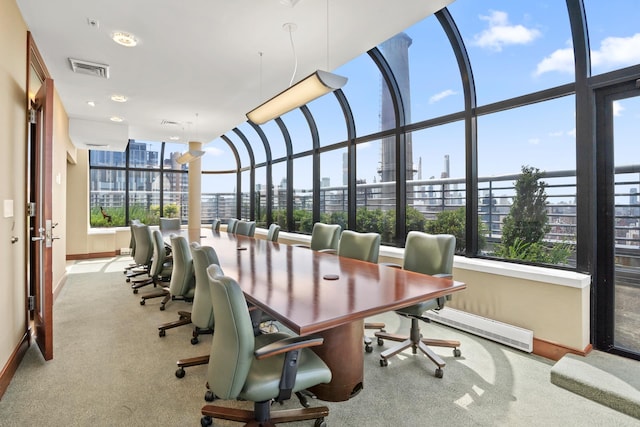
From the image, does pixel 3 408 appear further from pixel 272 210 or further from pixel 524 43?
pixel 272 210

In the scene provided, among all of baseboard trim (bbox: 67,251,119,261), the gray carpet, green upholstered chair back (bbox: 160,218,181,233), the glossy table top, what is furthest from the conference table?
baseboard trim (bbox: 67,251,119,261)

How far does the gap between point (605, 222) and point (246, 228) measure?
5.30 metres

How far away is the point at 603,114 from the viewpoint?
9.23 ft

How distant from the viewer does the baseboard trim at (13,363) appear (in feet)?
7.72

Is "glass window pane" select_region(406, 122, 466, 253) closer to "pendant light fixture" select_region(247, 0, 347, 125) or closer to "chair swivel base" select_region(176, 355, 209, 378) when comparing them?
"pendant light fixture" select_region(247, 0, 347, 125)

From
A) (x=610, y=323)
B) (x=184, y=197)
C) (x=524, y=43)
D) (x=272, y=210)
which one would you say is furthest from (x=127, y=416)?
(x=184, y=197)

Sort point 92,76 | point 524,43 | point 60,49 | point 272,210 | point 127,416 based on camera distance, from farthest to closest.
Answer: point 272,210 → point 92,76 → point 60,49 → point 524,43 → point 127,416

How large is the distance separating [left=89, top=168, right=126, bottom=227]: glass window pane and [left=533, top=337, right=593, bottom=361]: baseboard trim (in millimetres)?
9277

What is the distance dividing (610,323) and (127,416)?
369 cm

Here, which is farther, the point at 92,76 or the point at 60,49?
the point at 92,76

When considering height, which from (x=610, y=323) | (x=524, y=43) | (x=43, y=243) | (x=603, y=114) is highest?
(x=524, y=43)

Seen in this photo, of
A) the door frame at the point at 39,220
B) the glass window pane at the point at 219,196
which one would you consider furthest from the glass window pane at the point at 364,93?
the glass window pane at the point at 219,196

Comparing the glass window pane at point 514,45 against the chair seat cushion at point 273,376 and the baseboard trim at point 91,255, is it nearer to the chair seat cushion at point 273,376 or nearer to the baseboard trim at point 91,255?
the chair seat cushion at point 273,376

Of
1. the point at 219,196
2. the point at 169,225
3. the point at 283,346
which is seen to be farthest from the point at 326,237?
the point at 219,196
